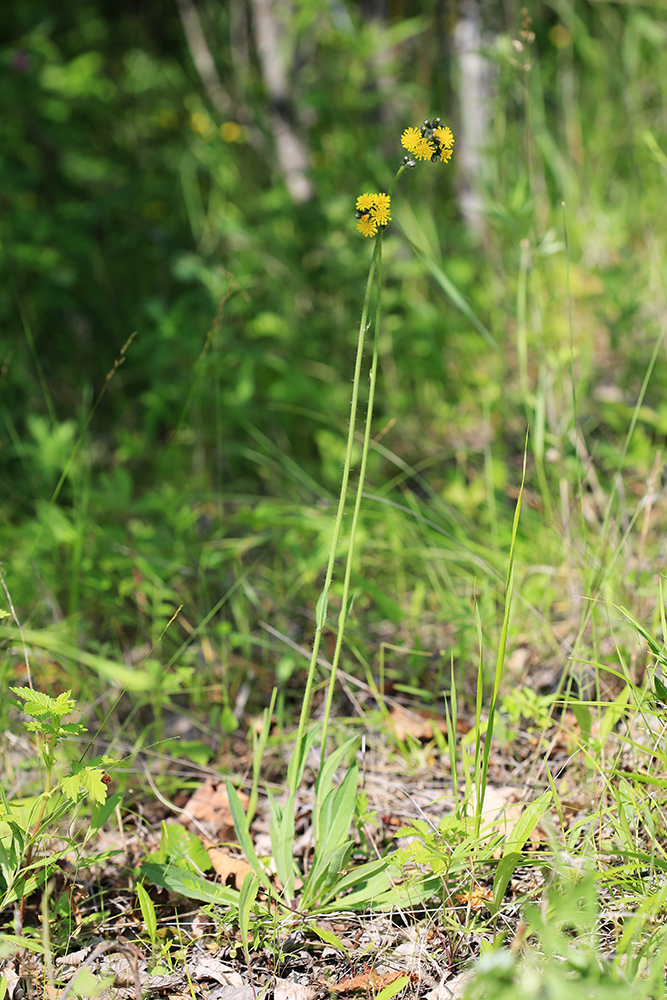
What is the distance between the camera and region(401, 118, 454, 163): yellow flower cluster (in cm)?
94

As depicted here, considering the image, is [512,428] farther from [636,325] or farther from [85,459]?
[85,459]

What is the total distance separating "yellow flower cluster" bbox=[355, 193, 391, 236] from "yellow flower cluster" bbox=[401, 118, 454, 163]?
0.07 metres

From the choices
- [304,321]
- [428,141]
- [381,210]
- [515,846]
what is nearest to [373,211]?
[381,210]

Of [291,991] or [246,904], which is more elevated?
[246,904]

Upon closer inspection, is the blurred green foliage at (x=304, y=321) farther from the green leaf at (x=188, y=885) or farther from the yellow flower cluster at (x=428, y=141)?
the yellow flower cluster at (x=428, y=141)

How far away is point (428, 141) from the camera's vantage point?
3.17 feet

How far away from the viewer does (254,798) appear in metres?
1.24

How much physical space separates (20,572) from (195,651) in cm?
57

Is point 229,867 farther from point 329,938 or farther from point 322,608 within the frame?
point 322,608

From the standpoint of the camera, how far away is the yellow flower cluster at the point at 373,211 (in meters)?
0.94

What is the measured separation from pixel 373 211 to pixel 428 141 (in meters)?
0.13

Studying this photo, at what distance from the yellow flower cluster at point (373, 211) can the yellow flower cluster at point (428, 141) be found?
7 cm

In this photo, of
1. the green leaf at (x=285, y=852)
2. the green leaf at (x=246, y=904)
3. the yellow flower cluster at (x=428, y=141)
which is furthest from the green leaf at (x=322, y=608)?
the yellow flower cluster at (x=428, y=141)

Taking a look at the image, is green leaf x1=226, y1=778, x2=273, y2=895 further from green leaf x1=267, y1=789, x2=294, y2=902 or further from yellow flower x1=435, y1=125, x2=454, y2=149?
yellow flower x1=435, y1=125, x2=454, y2=149
